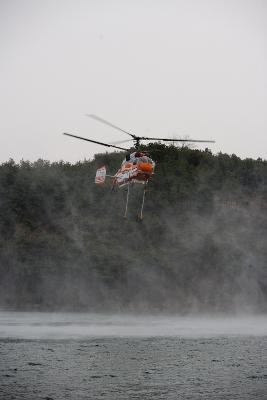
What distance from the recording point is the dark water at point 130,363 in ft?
80.4

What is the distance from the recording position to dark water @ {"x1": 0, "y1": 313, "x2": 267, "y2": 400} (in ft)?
80.4

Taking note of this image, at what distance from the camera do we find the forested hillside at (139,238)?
88.9 m

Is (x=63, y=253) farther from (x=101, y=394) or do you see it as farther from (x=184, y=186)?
(x=101, y=394)

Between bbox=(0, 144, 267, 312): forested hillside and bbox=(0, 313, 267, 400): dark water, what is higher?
bbox=(0, 144, 267, 312): forested hillside

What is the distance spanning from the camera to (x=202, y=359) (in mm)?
34688

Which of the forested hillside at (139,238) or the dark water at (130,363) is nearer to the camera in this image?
the dark water at (130,363)

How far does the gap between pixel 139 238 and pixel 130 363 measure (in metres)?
64.8

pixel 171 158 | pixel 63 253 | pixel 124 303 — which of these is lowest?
pixel 124 303

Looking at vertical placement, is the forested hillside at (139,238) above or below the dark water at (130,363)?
above

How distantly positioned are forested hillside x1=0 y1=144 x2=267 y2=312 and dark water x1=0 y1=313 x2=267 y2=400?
111ft

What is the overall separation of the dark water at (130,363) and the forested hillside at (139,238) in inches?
1332

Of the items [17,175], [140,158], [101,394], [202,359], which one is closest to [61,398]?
[101,394]

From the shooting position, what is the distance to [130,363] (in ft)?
107

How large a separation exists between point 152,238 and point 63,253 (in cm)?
1388
